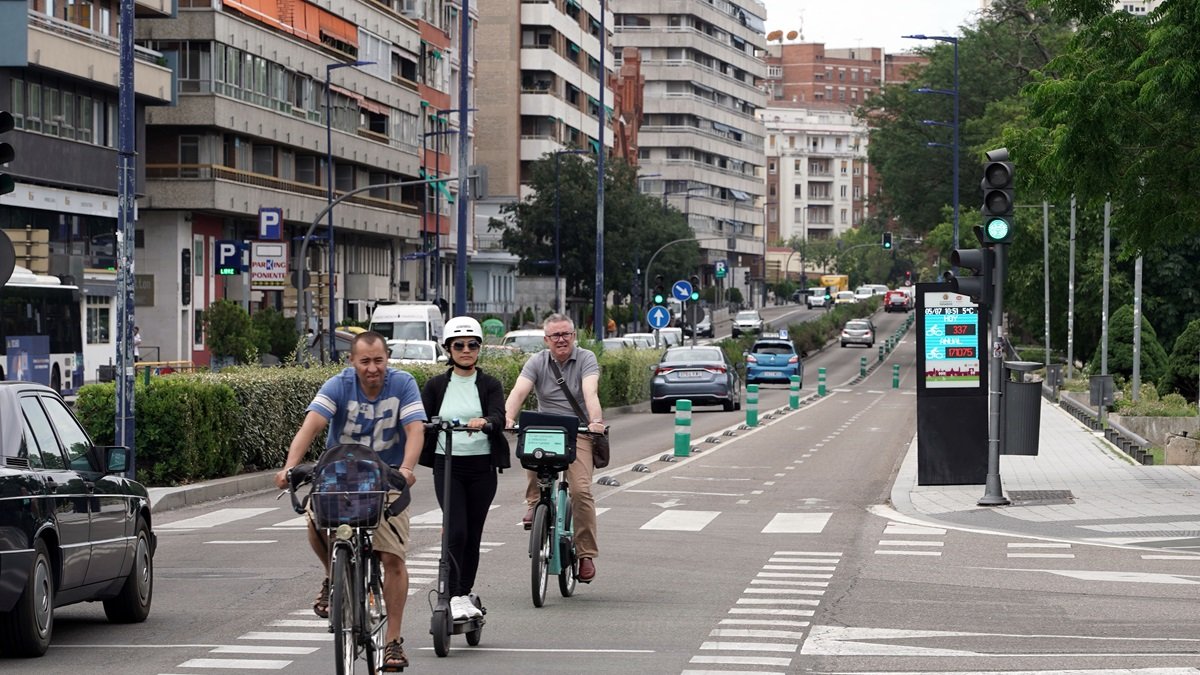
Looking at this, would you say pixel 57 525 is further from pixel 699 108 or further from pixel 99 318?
pixel 699 108

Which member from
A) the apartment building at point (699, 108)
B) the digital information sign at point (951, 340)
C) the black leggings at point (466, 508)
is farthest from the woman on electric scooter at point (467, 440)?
the apartment building at point (699, 108)

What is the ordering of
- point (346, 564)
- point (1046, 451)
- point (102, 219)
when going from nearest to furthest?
point (346, 564), point (1046, 451), point (102, 219)

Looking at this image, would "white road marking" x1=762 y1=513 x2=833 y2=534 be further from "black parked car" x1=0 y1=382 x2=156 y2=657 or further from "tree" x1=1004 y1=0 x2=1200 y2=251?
"black parked car" x1=0 y1=382 x2=156 y2=657

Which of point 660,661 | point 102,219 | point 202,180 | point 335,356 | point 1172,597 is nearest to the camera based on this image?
point 660,661

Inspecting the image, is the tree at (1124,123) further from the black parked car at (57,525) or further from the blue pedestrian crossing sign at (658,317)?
the blue pedestrian crossing sign at (658,317)

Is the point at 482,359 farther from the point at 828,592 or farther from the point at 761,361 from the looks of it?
the point at 761,361

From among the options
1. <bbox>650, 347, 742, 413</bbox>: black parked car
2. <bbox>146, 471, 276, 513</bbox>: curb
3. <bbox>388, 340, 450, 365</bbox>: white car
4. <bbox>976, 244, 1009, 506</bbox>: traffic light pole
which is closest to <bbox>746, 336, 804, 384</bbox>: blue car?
<bbox>650, 347, 742, 413</bbox>: black parked car

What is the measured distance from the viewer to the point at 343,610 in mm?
9125

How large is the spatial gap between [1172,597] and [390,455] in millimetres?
6280

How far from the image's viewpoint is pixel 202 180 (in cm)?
6888

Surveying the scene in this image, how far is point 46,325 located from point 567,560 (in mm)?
32771

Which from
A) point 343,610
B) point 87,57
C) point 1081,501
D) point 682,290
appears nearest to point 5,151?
point 343,610

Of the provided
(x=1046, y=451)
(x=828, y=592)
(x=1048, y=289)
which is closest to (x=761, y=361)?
(x=1048, y=289)

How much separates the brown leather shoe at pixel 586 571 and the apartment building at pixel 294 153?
37.1 metres
